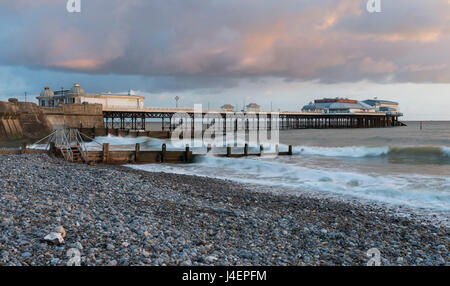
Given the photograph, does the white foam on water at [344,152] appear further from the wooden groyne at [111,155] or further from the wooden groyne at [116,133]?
the wooden groyne at [116,133]

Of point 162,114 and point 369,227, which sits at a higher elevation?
point 162,114

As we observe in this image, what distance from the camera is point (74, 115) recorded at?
41531 millimetres

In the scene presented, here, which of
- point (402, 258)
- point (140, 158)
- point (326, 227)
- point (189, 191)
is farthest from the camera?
point (140, 158)

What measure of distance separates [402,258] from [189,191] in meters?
6.15

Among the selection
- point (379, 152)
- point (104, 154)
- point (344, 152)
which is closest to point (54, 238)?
point (104, 154)

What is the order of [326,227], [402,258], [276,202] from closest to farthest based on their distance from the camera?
[402,258]
[326,227]
[276,202]

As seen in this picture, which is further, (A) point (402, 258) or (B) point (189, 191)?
(B) point (189, 191)

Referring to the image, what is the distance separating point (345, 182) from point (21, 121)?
2955cm

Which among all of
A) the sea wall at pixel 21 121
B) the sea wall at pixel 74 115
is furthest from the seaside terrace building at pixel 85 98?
Result: the sea wall at pixel 21 121

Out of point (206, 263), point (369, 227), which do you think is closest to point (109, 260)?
point (206, 263)

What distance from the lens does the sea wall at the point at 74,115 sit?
38781 mm

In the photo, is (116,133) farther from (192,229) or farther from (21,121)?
(192,229)

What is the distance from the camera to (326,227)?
22.6 feet
